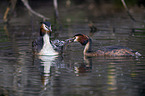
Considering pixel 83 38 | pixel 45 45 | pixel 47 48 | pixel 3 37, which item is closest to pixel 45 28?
pixel 45 45

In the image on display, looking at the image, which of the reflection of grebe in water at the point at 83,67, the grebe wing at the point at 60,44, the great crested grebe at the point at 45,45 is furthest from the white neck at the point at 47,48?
the reflection of grebe in water at the point at 83,67

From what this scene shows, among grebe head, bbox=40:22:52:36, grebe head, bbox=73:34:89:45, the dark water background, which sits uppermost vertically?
grebe head, bbox=40:22:52:36

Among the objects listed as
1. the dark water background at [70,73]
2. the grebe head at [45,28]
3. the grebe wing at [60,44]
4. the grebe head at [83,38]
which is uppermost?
the grebe head at [45,28]

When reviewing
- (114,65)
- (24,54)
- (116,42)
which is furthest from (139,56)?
(24,54)

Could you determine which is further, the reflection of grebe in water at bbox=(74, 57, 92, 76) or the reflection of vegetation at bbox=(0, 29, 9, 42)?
the reflection of vegetation at bbox=(0, 29, 9, 42)

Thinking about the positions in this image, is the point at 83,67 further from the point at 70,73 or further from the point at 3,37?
the point at 3,37

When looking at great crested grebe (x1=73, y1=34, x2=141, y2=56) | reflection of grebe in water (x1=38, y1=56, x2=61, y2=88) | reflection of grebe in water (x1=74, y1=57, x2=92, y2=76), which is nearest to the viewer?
reflection of grebe in water (x1=38, y1=56, x2=61, y2=88)

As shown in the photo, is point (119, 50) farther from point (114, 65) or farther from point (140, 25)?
point (140, 25)

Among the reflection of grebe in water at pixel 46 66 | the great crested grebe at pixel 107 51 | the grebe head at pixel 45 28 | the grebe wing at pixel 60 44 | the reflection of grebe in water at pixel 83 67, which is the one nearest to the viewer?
the reflection of grebe in water at pixel 46 66

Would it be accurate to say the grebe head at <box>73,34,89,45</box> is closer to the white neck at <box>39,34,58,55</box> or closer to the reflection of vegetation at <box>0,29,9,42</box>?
the white neck at <box>39,34,58,55</box>

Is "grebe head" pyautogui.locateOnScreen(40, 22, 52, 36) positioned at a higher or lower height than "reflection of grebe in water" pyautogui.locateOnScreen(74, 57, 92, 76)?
higher

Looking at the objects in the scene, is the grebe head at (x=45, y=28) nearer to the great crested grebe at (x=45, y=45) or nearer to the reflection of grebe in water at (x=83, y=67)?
the great crested grebe at (x=45, y=45)

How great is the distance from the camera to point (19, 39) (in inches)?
735

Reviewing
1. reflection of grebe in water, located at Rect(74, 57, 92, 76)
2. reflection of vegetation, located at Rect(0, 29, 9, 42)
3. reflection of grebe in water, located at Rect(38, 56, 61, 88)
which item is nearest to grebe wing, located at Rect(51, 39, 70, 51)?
reflection of grebe in water, located at Rect(38, 56, 61, 88)
